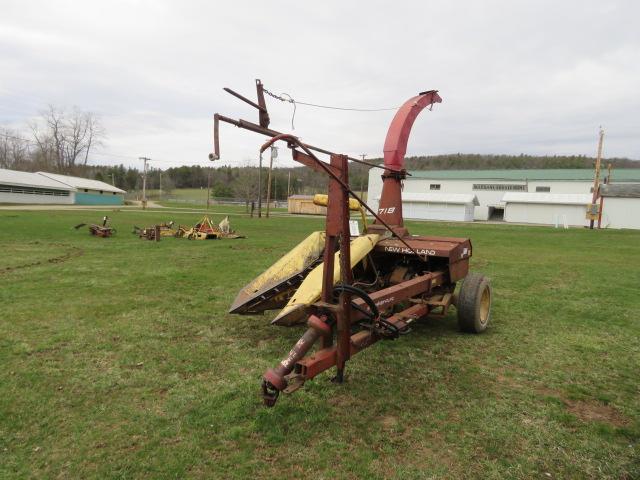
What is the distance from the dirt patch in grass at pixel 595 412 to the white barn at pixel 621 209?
145 ft

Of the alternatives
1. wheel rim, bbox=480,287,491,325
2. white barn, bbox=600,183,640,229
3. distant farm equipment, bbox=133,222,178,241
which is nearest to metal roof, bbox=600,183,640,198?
white barn, bbox=600,183,640,229

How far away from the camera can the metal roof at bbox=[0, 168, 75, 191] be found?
5259 centimetres

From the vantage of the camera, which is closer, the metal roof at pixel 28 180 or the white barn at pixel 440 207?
the white barn at pixel 440 207

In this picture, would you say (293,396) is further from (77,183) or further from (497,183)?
(77,183)

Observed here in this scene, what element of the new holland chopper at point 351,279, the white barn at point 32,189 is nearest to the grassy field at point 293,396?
the new holland chopper at point 351,279

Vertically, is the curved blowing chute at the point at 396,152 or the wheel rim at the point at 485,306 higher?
the curved blowing chute at the point at 396,152

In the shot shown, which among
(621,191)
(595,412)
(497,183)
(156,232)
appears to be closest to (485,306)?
(595,412)

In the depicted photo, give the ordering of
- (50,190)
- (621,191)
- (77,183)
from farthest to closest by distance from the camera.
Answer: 1. (77,183)
2. (50,190)
3. (621,191)

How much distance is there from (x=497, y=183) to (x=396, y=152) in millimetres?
55514

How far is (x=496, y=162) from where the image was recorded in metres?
119

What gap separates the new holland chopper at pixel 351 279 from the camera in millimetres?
3531

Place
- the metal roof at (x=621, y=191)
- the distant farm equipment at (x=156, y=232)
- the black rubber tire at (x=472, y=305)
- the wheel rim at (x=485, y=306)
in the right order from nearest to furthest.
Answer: the black rubber tire at (x=472, y=305)
the wheel rim at (x=485, y=306)
the distant farm equipment at (x=156, y=232)
the metal roof at (x=621, y=191)

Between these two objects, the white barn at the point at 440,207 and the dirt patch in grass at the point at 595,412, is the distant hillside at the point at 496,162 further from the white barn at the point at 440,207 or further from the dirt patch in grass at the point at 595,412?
the dirt patch in grass at the point at 595,412

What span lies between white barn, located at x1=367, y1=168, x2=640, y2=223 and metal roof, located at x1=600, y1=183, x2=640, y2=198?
8089 mm
